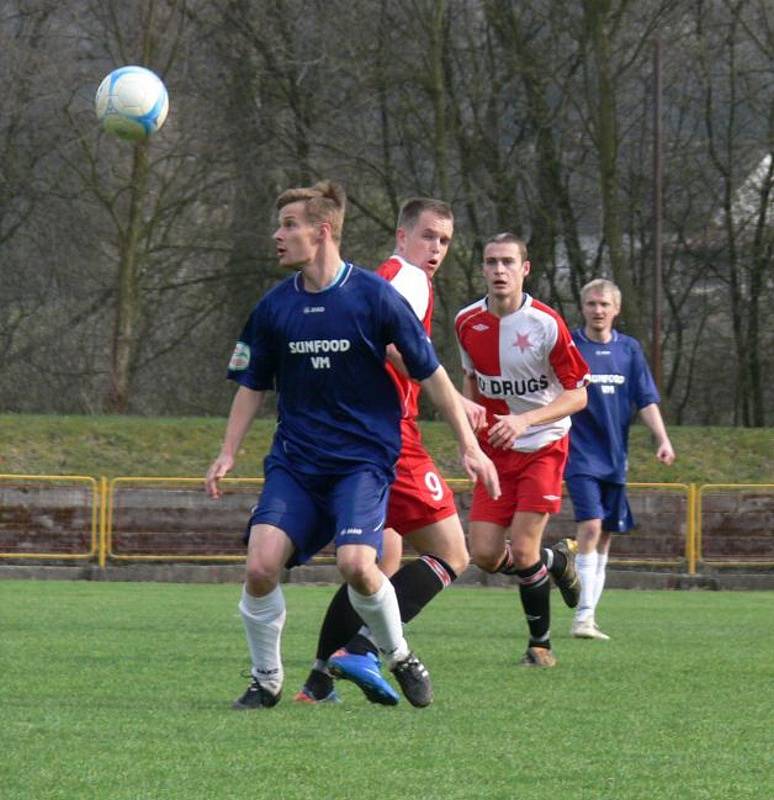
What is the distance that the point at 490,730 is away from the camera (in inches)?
240

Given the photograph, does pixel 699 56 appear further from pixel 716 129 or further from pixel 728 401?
pixel 728 401

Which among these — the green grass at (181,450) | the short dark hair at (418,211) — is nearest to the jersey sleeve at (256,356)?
the short dark hair at (418,211)

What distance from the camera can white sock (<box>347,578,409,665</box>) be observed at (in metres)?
6.62

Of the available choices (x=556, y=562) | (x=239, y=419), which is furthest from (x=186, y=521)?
Answer: (x=239, y=419)

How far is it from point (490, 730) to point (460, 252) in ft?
83.4

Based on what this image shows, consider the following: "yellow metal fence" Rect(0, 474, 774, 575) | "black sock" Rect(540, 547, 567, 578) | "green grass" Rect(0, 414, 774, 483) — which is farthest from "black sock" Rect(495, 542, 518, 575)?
"green grass" Rect(0, 414, 774, 483)

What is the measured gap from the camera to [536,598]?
9141mm

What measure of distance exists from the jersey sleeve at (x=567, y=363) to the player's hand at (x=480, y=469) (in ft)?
7.60

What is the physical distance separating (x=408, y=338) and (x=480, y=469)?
1.82 feet

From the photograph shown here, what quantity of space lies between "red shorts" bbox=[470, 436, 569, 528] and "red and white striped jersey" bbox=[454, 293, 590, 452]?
0.62 feet

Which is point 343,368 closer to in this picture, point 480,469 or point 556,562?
point 480,469

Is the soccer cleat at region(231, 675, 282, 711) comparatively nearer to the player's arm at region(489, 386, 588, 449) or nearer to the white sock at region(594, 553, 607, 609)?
the player's arm at region(489, 386, 588, 449)

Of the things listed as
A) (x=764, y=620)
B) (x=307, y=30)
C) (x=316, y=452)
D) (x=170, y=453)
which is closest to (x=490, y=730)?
(x=316, y=452)

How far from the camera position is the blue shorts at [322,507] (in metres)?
6.48
